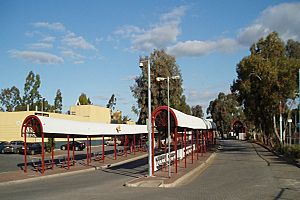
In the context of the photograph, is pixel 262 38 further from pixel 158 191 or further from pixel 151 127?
pixel 158 191

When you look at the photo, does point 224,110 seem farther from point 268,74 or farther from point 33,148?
point 268,74

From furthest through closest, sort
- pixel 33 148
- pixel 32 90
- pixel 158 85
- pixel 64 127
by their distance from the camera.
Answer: pixel 32 90, pixel 158 85, pixel 33 148, pixel 64 127

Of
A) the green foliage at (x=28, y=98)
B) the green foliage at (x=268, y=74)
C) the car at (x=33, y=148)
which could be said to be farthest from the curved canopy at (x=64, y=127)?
the green foliage at (x=28, y=98)

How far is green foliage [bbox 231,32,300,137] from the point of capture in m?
36.9

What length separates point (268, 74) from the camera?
37156 millimetres

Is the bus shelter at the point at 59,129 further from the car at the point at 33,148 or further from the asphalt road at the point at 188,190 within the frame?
the car at the point at 33,148

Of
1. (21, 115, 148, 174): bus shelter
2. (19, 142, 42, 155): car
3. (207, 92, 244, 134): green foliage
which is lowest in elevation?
(19, 142, 42, 155): car

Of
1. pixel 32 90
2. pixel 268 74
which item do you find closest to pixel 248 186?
pixel 268 74

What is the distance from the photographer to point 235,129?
406 ft

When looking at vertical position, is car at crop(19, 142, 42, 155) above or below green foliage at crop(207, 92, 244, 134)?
below

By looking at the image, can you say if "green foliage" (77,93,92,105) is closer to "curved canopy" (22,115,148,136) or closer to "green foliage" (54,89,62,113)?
"green foliage" (54,89,62,113)

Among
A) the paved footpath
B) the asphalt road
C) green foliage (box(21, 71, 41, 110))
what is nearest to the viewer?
the paved footpath

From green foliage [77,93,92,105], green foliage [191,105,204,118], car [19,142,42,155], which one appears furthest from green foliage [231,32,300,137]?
green foliage [191,105,204,118]

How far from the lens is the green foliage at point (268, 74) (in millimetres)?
36875
